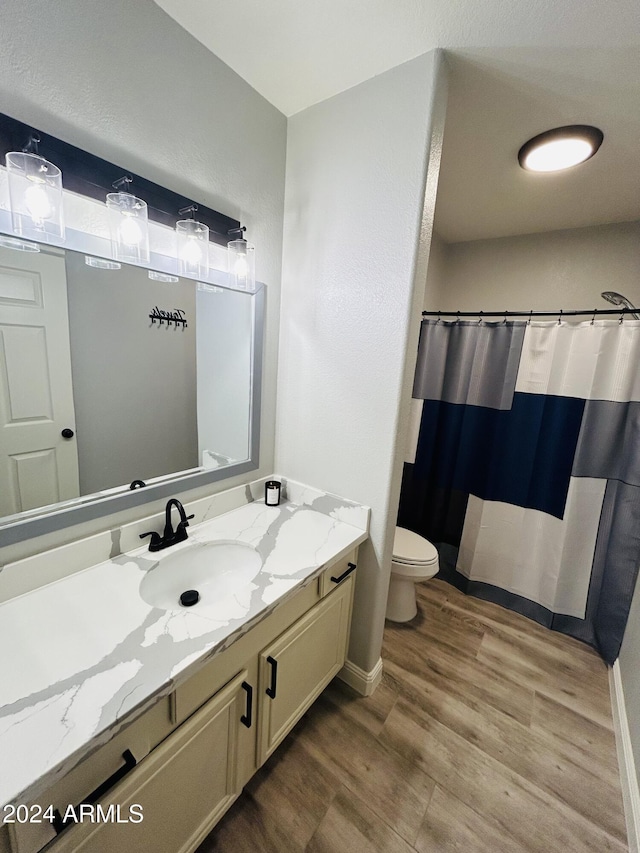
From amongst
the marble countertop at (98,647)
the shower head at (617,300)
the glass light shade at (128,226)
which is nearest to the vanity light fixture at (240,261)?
the glass light shade at (128,226)

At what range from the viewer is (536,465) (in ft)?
6.61

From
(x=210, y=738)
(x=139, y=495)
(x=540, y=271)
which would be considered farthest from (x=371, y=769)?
(x=540, y=271)

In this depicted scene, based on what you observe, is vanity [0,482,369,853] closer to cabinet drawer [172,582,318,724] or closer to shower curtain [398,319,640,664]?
cabinet drawer [172,582,318,724]

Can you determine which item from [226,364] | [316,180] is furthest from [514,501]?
[316,180]

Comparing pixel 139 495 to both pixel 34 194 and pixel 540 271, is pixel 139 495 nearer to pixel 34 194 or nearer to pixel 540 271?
pixel 34 194

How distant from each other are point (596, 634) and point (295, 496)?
1846mm

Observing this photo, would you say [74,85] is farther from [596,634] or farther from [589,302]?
[596,634]

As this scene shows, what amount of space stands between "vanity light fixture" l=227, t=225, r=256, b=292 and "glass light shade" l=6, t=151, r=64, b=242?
0.54 meters

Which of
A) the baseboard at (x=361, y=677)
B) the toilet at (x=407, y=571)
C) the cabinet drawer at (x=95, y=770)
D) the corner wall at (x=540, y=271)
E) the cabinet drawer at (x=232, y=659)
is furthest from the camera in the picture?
the corner wall at (x=540, y=271)

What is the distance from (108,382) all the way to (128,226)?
0.47m

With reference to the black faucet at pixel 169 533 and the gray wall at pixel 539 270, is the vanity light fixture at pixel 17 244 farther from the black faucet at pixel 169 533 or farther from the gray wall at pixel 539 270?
the gray wall at pixel 539 270

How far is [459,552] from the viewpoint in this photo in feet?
7.60

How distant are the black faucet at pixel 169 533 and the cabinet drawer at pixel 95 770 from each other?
0.50 meters

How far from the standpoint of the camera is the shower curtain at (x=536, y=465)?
1754 millimetres
